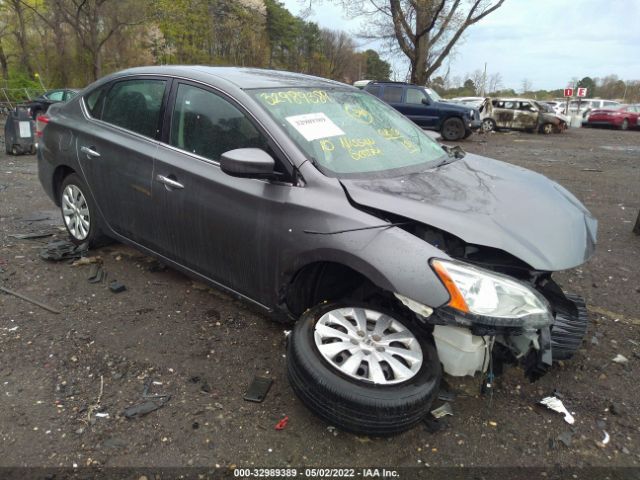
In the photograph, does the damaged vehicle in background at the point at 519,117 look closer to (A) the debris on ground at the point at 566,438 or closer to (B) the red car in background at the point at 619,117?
(B) the red car in background at the point at 619,117

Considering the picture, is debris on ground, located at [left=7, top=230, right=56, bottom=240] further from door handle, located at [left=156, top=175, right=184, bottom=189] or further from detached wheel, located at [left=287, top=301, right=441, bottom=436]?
detached wheel, located at [left=287, top=301, right=441, bottom=436]

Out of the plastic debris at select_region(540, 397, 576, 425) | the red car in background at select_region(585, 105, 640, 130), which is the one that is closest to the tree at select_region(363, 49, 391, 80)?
the red car in background at select_region(585, 105, 640, 130)

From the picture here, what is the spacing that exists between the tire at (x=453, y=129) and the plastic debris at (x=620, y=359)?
13931 millimetres

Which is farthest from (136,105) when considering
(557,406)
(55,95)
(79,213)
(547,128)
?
(547,128)

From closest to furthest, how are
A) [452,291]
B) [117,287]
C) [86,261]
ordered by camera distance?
[452,291] < [117,287] < [86,261]

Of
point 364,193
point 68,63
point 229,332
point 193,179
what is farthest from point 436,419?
point 68,63

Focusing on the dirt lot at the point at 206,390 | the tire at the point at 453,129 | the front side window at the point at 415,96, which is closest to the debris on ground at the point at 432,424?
the dirt lot at the point at 206,390

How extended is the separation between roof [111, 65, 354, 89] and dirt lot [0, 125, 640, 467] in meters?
1.61

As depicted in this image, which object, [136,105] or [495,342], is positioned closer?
[495,342]

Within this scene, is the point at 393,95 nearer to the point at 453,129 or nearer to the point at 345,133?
the point at 453,129

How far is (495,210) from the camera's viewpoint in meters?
2.54

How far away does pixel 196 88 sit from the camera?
3168mm

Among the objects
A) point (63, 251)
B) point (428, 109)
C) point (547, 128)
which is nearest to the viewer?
point (63, 251)

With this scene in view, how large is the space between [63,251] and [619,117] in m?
27.4
